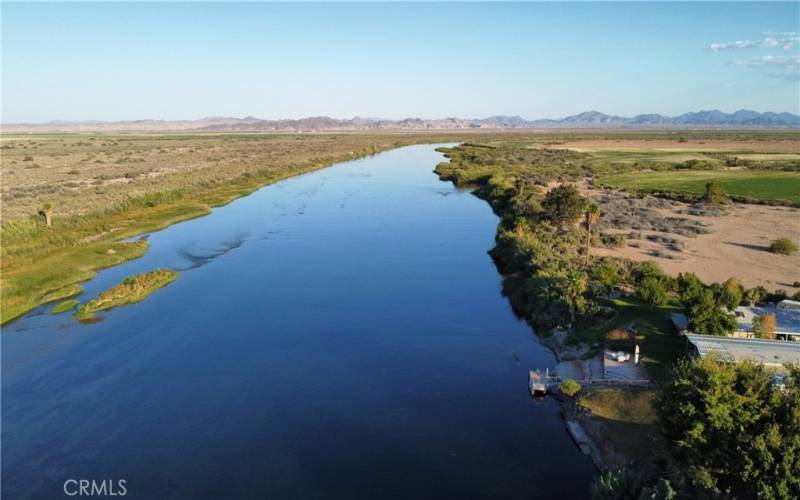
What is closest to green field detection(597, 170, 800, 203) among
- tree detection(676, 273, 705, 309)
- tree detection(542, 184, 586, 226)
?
tree detection(542, 184, 586, 226)

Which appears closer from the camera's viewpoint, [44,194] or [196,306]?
[196,306]

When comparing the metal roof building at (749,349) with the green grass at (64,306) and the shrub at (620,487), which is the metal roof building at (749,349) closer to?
the shrub at (620,487)

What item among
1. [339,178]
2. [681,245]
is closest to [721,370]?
[681,245]

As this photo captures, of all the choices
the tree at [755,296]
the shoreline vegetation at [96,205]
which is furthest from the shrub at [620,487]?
the shoreline vegetation at [96,205]

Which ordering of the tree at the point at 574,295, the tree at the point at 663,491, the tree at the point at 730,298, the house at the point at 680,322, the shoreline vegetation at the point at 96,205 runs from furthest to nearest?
the shoreline vegetation at the point at 96,205, the tree at the point at 574,295, the tree at the point at 730,298, the house at the point at 680,322, the tree at the point at 663,491

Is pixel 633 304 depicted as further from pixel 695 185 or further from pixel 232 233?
pixel 695 185

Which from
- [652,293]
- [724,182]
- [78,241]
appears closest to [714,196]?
[724,182]
